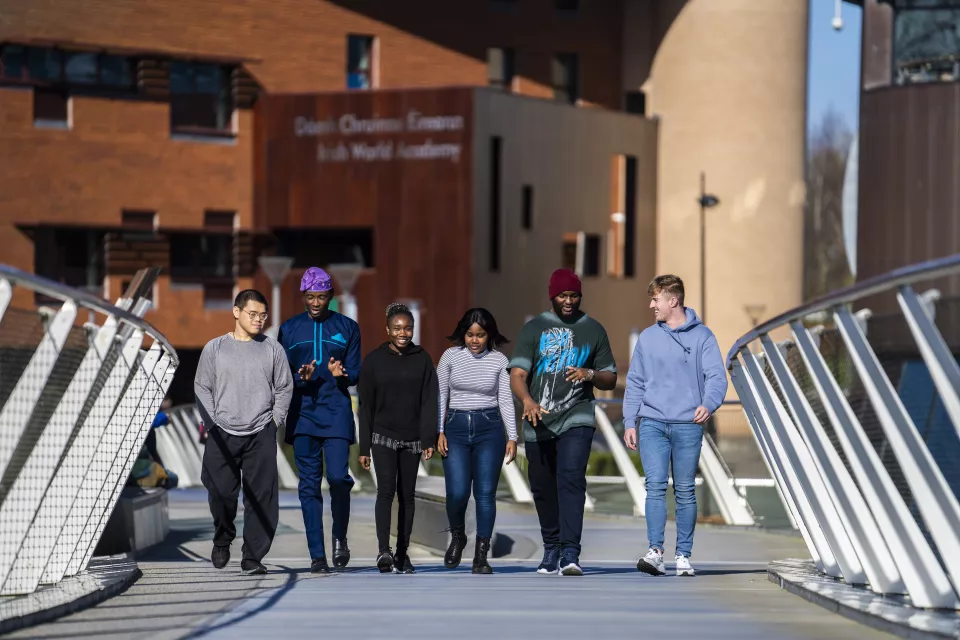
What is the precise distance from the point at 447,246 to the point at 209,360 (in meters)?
35.9

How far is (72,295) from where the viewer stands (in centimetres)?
715

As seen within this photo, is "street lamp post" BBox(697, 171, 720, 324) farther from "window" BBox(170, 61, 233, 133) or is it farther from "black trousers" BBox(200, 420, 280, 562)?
"black trousers" BBox(200, 420, 280, 562)

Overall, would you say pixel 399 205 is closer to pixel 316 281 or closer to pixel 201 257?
pixel 201 257

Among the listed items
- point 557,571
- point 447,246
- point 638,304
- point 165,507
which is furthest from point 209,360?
point 638,304

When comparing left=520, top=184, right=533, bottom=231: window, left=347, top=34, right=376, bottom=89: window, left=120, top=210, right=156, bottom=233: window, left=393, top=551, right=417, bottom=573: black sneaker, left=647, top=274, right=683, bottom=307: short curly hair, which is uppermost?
left=347, top=34, right=376, bottom=89: window

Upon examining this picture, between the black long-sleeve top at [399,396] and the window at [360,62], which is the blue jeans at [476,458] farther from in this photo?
the window at [360,62]

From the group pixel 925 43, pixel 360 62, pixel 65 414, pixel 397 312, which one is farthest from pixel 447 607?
pixel 360 62

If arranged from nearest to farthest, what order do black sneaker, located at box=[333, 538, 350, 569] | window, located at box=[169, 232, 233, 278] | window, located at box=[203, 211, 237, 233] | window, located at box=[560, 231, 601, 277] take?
black sneaker, located at box=[333, 538, 350, 569] → window, located at box=[203, 211, 237, 233] → window, located at box=[169, 232, 233, 278] → window, located at box=[560, 231, 601, 277]

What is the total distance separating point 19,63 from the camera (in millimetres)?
46719

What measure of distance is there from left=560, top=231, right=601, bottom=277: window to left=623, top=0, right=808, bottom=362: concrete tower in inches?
126

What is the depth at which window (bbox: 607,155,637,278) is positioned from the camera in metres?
52.0

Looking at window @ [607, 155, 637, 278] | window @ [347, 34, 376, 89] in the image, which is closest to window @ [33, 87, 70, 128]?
window @ [347, 34, 376, 89]

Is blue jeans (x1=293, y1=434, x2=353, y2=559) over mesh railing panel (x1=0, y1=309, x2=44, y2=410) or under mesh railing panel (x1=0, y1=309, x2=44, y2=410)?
under

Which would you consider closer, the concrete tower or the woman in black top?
the woman in black top
